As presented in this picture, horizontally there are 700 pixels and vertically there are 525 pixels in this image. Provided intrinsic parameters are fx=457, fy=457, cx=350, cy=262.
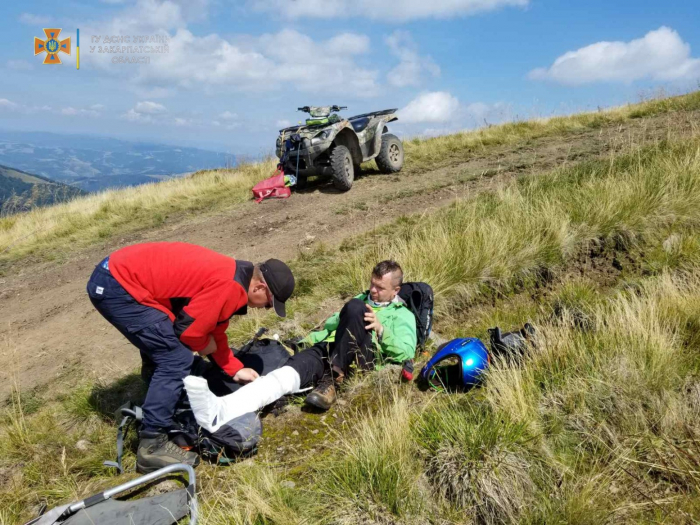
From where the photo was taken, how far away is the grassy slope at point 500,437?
2.14m

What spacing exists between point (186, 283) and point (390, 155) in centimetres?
937

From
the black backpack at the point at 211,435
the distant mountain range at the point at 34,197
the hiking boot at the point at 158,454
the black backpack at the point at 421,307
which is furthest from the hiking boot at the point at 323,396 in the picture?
the distant mountain range at the point at 34,197

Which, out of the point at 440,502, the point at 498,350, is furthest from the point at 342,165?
the point at 440,502

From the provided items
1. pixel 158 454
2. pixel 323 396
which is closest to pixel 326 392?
pixel 323 396

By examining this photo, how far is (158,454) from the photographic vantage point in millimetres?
2789

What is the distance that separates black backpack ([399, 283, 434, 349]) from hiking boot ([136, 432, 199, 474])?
2017 millimetres

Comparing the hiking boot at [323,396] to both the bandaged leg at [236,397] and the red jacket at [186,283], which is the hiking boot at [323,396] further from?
the red jacket at [186,283]

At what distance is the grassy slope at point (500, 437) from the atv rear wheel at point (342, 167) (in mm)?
5620

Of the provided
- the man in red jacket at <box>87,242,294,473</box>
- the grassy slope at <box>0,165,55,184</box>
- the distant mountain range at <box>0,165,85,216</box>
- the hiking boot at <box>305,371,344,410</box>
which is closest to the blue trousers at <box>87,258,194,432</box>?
the man in red jacket at <box>87,242,294,473</box>

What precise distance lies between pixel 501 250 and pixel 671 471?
11.0 feet

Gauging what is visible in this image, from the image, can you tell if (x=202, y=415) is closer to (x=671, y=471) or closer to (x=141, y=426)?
(x=141, y=426)

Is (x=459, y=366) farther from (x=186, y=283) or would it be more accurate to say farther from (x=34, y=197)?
(x=34, y=197)

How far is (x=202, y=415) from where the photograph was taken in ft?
9.09

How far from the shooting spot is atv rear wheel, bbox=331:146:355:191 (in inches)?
397
